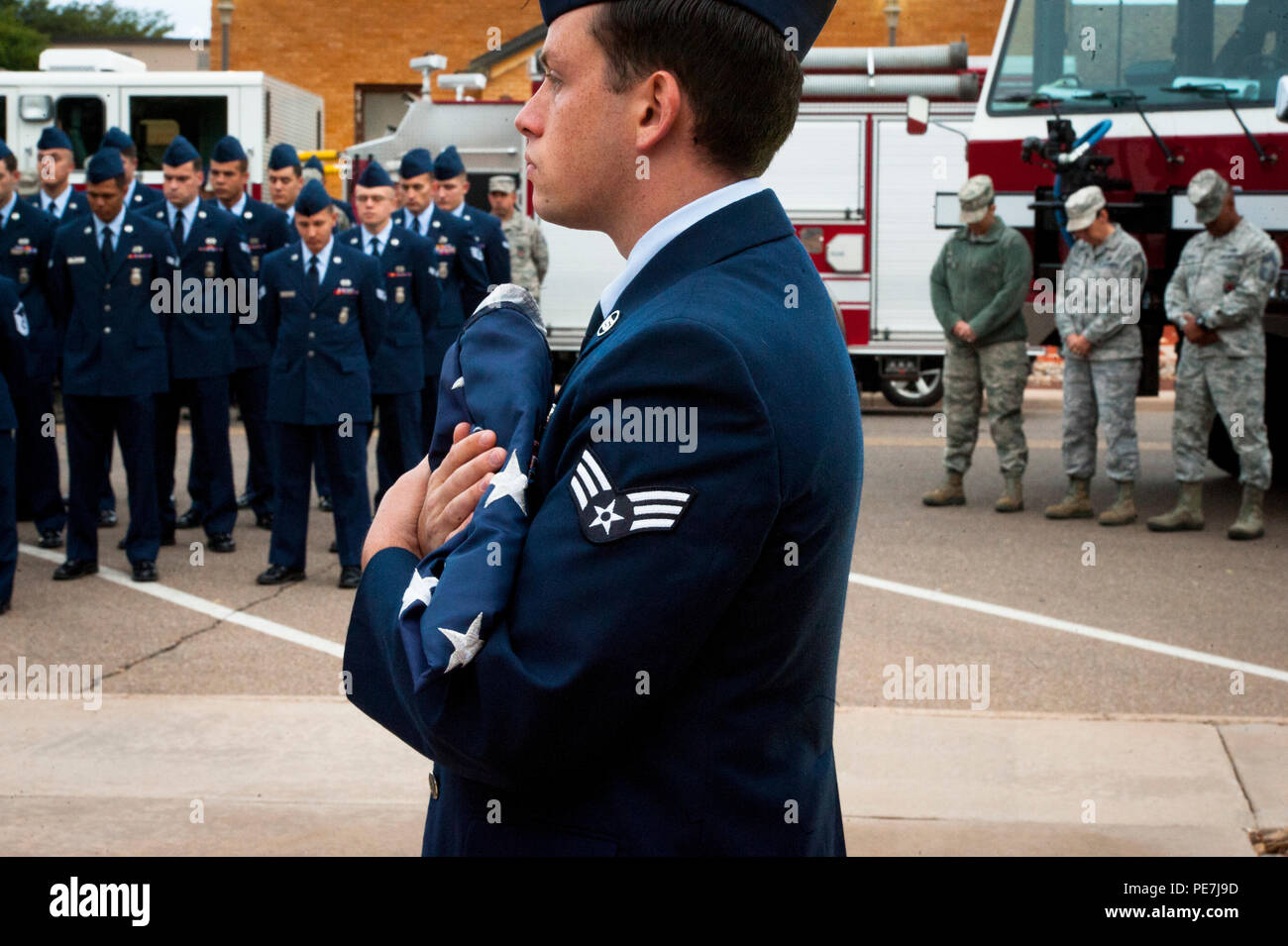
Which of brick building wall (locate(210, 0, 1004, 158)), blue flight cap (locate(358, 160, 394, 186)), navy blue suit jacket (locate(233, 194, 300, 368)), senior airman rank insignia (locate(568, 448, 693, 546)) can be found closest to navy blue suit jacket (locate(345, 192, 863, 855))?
senior airman rank insignia (locate(568, 448, 693, 546))

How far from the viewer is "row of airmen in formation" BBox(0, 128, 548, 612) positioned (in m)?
8.34

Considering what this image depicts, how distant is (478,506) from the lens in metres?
Answer: 1.53

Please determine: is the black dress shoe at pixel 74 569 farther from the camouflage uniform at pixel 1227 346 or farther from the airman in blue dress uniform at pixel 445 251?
the camouflage uniform at pixel 1227 346

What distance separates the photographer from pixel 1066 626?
736 cm

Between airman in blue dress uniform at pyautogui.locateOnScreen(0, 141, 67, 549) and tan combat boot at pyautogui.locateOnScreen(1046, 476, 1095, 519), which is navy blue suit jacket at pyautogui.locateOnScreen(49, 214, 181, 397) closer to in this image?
airman in blue dress uniform at pyautogui.locateOnScreen(0, 141, 67, 549)

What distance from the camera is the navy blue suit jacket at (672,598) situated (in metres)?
1.41

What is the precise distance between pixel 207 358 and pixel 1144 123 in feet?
19.4

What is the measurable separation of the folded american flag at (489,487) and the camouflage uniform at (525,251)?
12362 mm

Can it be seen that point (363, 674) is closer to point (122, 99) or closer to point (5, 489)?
point (5, 489)

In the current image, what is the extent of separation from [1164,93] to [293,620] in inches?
248

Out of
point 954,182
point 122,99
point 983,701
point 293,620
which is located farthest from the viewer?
point 122,99

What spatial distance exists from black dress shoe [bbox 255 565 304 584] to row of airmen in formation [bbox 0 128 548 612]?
0.01 meters

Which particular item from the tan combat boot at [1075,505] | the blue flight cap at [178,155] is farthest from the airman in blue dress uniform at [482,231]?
the tan combat boot at [1075,505]
